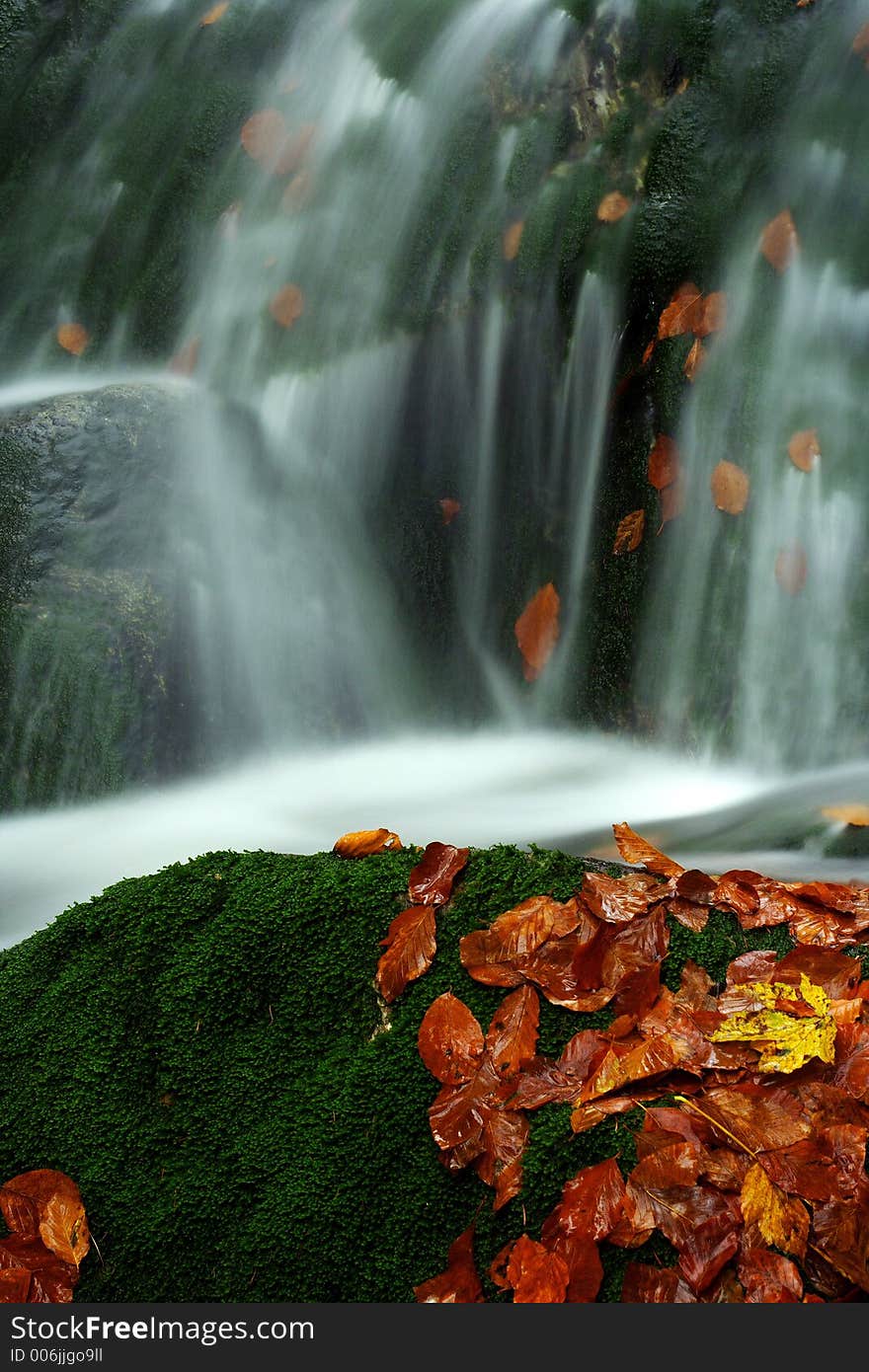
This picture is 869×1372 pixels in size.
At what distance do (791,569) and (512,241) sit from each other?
203cm

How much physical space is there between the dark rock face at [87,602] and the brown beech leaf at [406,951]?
2.44 metres

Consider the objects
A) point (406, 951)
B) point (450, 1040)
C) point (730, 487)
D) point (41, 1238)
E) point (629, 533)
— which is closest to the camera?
point (41, 1238)

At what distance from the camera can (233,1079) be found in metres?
1.89

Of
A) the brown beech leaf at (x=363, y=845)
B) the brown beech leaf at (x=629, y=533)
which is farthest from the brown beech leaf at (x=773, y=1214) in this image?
the brown beech leaf at (x=629, y=533)

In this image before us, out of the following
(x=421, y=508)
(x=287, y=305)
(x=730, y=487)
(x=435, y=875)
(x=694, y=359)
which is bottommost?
(x=435, y=875)

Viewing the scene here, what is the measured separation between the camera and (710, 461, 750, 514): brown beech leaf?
4266 millimetres

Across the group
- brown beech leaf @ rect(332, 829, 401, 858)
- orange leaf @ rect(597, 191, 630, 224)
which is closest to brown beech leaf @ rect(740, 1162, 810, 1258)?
brown beech leaf @ rect(332, 829, 401, 858)

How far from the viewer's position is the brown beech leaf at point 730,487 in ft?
14.0

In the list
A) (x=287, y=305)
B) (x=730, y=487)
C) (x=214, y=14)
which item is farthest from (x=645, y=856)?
(x=214, y=14)

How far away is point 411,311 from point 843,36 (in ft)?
7.00

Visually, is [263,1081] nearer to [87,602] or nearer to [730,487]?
[87,602]

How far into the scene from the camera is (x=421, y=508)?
5.08m

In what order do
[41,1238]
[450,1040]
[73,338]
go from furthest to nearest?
[73,338]
[450,1040]
[41,1238]

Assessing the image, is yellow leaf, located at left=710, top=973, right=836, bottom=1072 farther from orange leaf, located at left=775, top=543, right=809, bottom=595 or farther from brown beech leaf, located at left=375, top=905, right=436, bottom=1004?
orange leaf, located at left=775, top=543, right=809, bottom=595
